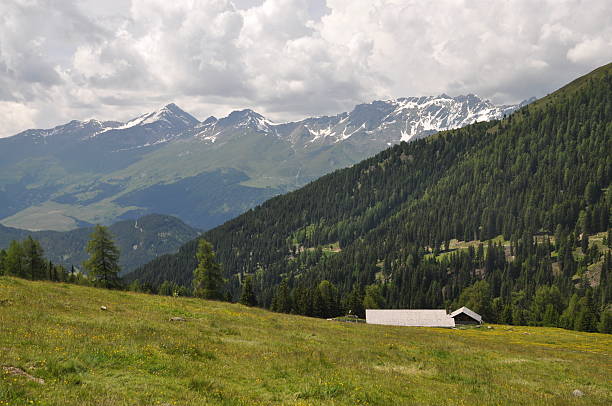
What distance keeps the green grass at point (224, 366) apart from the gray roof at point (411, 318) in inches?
2549

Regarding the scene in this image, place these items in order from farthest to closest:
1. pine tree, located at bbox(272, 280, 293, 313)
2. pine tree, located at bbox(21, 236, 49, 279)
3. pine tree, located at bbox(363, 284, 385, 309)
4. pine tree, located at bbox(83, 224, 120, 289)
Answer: pine tree, located at bbox(363, 284, 385, 309) < pine tree, located at bbox(272, 280, 293, 313) < pine tree, located at bbox(21, 236, 49, 279) < pine tree, located at bbox(83, 224, 120, 289)

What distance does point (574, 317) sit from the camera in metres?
119

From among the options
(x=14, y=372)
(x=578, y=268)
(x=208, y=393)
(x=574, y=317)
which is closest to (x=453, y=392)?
(x=208, y=393)

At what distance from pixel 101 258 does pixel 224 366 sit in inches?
2933

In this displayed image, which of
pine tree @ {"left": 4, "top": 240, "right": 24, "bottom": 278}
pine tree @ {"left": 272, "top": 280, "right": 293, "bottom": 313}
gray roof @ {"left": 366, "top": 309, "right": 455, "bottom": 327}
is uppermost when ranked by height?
pine tree @ {"left": 4, "top": 240, "right": 24, "bottom": 278}

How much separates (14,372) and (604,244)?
727 feet

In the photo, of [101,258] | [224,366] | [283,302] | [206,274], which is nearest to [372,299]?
[283,302]

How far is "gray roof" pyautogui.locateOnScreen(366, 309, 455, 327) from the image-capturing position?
323 ft

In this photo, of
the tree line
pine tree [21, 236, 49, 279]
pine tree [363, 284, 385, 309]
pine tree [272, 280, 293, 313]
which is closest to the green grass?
the tree line

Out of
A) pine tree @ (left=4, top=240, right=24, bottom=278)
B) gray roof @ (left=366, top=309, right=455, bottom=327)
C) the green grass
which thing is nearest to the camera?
the green grass

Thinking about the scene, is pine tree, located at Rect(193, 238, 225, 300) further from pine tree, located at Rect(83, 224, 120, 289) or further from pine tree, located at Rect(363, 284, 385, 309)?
pine tree, located at Rect(363, 284, 385, 309)

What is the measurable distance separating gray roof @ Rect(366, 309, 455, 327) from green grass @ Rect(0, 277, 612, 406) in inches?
2549

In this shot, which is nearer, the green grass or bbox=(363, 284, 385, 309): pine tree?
the green grass

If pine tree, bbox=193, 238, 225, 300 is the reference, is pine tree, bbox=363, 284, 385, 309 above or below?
below
